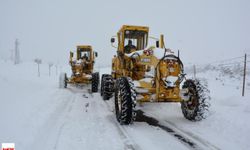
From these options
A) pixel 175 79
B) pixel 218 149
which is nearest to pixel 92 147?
pixel 218 149

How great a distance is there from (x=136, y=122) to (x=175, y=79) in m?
1.60

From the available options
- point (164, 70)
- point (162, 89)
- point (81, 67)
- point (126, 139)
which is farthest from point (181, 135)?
point (81, 67)

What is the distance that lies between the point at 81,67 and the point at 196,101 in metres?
12.4

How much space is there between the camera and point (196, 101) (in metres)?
7.57

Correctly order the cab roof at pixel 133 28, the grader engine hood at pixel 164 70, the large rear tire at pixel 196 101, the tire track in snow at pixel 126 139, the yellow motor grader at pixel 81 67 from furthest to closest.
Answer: the yellow motor grader at pixel 81 67 < the cab roof at pixel 133 28 < the grader engine hood at pixel 164 70 < the large rear tire at pixel 196 101 < the tire track in snow at pixel 126 139

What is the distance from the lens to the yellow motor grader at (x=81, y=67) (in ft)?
60.2

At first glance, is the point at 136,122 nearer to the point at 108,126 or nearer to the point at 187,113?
the point at 108,126

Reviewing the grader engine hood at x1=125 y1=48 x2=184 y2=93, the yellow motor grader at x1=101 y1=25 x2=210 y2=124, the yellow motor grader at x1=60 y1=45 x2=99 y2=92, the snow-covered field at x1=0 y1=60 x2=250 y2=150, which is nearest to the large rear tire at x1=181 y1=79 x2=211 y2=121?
the yellow motor grader at x1=101 y1=25 x2=210 y2=124

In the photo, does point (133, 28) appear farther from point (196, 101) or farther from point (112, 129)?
point (112, 129)

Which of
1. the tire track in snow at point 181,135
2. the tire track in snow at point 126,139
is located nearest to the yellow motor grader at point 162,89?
the tire track in snow at point 126,139

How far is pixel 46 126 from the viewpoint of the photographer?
6.74 meters

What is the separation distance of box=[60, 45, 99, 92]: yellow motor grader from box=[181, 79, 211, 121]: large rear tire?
9.95m

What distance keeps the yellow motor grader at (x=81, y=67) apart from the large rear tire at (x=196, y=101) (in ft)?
32.6

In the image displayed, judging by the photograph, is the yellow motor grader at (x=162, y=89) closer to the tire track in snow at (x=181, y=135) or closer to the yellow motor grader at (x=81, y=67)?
the tire track in snow at (x=181, y=135)
